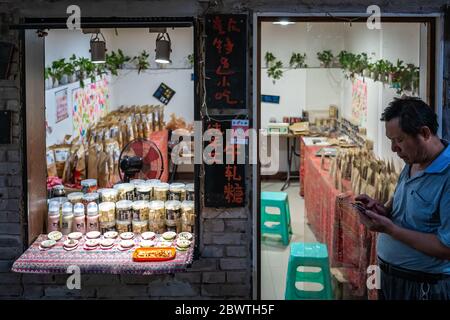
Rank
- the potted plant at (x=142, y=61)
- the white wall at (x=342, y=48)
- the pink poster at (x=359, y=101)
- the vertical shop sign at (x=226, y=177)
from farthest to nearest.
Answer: the potted plant at (x=142, y=61) < the pink poster at (x=359, y=101) < the white wall at (x=342, y=48) < the vertical shop sign at (x=226, y=177)

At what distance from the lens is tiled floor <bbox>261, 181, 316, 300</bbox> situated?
4656 millimetres

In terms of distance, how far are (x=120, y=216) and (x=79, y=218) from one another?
12.5 inches

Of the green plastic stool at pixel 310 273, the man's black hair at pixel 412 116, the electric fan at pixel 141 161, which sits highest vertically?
the man's black hair at pixel 412 116

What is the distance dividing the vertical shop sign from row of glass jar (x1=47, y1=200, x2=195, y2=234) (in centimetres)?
48

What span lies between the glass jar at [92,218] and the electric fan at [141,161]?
0.76m

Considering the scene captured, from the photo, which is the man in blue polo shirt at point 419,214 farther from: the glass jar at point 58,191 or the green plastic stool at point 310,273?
the glass jar at point 58,191

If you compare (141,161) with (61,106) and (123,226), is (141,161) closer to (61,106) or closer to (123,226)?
(123,226)

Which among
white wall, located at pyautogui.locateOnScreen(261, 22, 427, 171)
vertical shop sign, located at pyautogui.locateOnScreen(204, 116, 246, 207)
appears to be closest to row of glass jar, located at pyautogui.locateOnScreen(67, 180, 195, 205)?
vertical shop sign, located at pyautogui.locateOnScreen(204, 116, 246, 207)

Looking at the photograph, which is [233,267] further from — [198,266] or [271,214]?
[271,214]

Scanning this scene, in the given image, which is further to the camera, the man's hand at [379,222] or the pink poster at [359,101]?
the pink poster at [359,101]

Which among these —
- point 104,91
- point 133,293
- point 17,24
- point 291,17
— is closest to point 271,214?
point 133,293

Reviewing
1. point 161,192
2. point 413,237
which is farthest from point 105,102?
point 413,237

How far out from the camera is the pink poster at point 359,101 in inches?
224

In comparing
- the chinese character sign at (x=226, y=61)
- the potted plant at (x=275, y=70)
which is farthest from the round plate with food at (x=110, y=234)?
the potted plant at (x=275, y=70)
